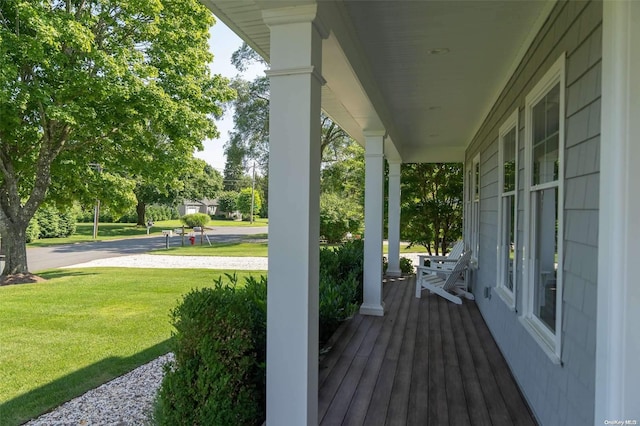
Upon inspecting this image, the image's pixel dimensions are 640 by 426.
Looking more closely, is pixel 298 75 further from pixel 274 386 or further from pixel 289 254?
pixel 274 386

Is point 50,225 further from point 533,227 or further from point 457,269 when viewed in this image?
point 533,227

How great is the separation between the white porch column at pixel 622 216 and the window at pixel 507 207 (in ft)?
6.27

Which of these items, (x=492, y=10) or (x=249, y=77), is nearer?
(x=492, y=10)

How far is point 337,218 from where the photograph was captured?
55.1ft

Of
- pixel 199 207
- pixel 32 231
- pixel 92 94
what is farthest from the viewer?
pixel 199 207

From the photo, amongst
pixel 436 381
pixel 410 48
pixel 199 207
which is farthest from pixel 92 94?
pixel 199 207

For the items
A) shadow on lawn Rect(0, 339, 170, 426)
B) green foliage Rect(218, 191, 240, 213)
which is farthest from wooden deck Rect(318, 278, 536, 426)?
green foliage Rect(218, 191, 240, 213)

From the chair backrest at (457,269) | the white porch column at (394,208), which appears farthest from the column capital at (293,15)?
the white porch column at (394,208)

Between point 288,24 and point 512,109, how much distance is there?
2.44 m

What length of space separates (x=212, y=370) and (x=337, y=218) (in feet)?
48.4

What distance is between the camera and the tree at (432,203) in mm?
9953

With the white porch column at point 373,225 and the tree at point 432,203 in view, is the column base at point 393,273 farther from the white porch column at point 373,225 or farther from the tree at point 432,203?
the white porch column at point 373,225

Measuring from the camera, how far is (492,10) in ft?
8.23

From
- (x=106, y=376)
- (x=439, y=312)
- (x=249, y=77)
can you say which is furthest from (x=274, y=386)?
(x=249, y=77)
